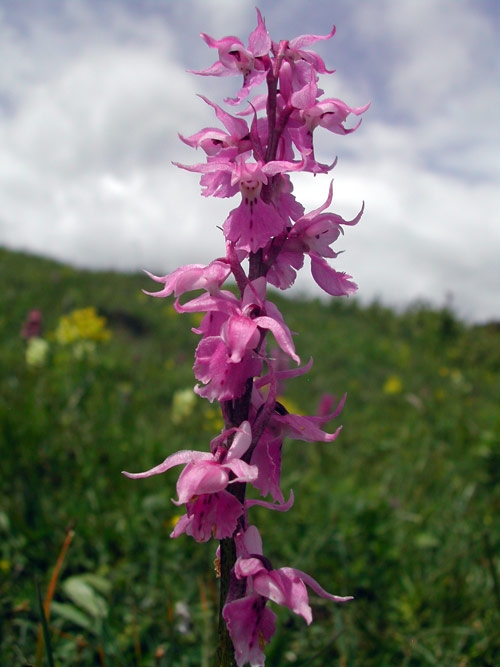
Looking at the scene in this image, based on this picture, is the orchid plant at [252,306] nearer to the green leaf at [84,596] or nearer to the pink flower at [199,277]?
the pink flower at [199,277]

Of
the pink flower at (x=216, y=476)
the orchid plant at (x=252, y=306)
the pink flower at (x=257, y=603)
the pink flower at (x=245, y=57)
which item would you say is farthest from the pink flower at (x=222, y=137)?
the pink flower at (x=257, y=603)

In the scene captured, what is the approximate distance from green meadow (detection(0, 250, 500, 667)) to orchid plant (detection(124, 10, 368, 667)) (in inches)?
8.5

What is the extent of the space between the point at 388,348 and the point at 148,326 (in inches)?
164

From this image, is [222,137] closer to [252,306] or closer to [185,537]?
[252,306]

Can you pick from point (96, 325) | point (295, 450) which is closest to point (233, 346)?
point (295, 450)

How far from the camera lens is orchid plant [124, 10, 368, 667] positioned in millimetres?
1172

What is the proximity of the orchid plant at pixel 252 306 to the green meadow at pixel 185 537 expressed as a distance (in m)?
0.22

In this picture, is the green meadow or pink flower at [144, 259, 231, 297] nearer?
pink flower at [144, 259, 231, 297]

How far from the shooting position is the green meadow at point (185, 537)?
1.92 metres

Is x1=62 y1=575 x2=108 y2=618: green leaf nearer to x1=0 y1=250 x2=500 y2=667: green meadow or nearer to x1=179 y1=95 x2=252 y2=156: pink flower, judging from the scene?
x1=0 y1=250 x2=500 y2=667: green meadow

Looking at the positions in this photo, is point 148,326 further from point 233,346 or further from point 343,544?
point 233,346

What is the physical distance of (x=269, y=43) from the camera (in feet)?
4.53

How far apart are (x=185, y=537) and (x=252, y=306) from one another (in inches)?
62.6

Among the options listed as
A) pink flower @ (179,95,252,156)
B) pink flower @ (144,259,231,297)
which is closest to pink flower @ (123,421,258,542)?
pink flower @ (144,259,231,297)
